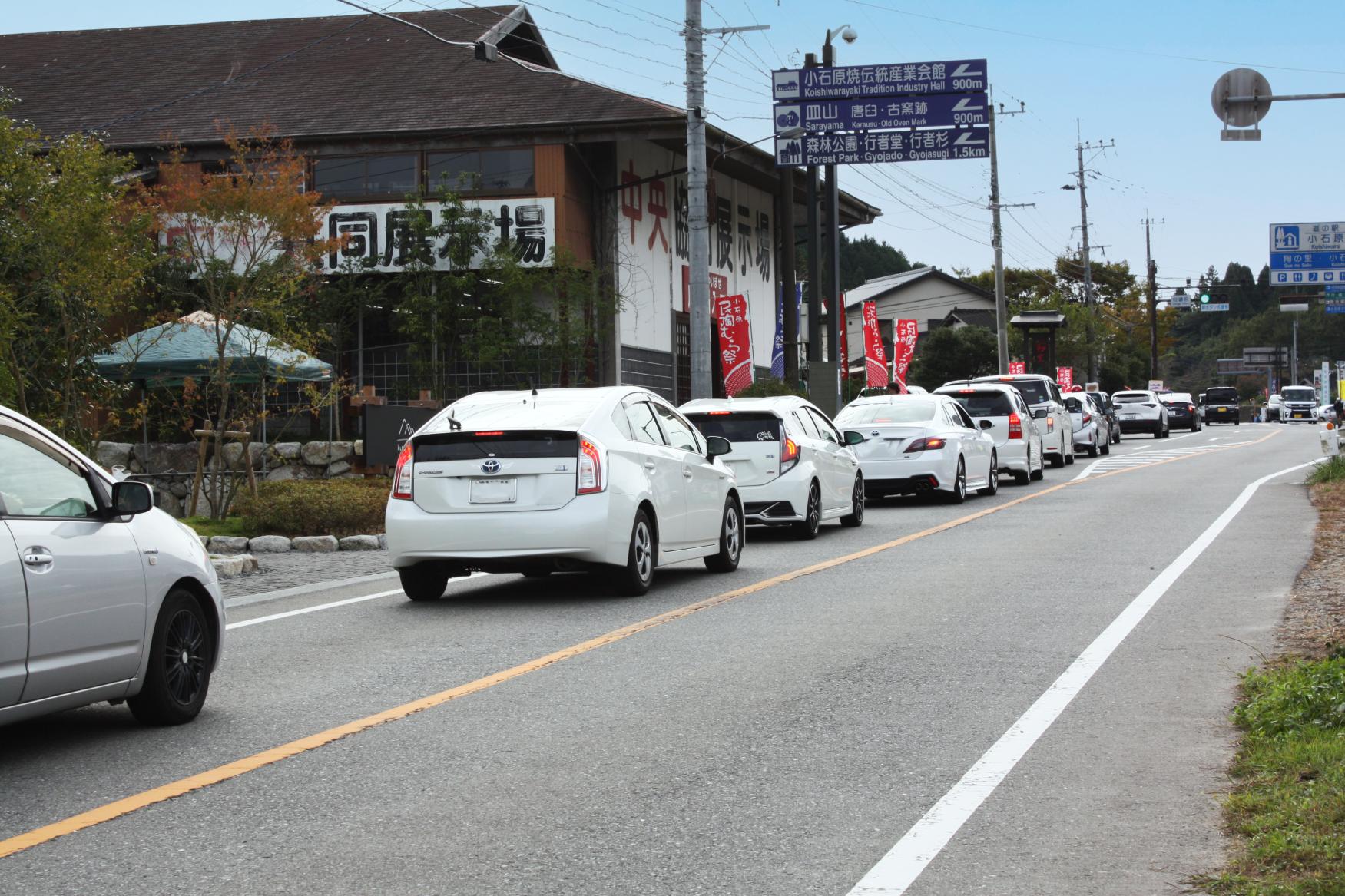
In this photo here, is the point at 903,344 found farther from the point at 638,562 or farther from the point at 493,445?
the point at 493,445

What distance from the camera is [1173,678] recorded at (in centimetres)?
858

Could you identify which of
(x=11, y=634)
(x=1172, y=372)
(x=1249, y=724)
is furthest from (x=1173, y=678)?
(x=1172, y=372)

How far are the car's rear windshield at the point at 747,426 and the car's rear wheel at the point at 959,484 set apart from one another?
19.6ft

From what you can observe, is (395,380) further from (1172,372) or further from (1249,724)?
(1172,372)

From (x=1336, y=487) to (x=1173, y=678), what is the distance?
1653 cm

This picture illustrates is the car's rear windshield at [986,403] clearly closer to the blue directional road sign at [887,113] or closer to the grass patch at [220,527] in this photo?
the blue directional road sign at [887,113]

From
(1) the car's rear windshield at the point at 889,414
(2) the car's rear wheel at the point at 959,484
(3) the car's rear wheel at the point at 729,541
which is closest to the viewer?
(3) the car's rear wheel at the point at 729,541

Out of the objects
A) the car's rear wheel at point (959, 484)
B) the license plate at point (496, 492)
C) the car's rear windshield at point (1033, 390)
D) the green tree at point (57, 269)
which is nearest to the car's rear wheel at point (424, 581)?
the license plate at point (496, 492)

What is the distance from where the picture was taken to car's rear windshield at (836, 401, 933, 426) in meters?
23.0

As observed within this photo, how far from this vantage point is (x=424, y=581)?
1259 cm

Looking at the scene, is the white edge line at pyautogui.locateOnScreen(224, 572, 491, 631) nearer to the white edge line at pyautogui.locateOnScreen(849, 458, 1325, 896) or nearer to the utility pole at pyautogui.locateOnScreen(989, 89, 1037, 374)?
the white edge line at pyautogui.locateOnScreen(849, 458, 1325, 896)

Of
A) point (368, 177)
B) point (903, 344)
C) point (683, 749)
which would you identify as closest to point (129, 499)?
point (683, 749)

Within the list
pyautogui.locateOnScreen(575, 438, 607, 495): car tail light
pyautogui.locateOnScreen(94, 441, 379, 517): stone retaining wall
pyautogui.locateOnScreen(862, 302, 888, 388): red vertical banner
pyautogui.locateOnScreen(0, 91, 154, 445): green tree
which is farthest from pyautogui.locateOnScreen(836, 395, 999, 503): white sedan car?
pyautogui.locateOnScreen(862, 302, 888, 388): red vertical banner

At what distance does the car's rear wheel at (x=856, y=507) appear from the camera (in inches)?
769
